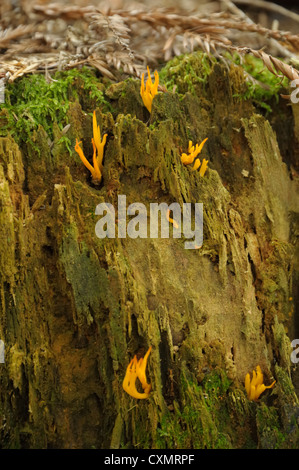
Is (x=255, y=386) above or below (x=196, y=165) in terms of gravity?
below

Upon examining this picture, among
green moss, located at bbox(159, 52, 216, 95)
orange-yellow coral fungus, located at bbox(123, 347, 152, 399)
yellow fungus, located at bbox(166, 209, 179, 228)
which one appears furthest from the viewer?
green moss, located at bbox(159, 52, 216, 95)

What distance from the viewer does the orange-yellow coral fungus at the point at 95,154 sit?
94.2 inches

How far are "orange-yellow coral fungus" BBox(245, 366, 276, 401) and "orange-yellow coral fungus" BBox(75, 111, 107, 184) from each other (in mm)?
1433

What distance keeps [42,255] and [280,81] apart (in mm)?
2058

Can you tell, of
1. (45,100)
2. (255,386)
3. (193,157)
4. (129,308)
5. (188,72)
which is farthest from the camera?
(188,72)

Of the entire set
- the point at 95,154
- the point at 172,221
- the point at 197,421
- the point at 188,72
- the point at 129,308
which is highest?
the point at 188,72

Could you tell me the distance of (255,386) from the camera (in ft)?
7.88

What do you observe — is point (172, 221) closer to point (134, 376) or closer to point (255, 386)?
point (134, 376)

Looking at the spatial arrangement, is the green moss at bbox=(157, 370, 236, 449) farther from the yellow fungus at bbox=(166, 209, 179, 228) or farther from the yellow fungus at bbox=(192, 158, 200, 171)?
the yellow fungus at bbox=(192, 158, 200, 171)

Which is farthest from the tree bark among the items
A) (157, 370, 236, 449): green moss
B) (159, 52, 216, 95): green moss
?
(159, 52, 216, 95): green moss

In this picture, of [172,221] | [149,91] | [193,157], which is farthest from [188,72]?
[172,221]

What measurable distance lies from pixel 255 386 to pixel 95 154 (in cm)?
160

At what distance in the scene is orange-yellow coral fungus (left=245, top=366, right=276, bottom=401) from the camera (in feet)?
7.80
